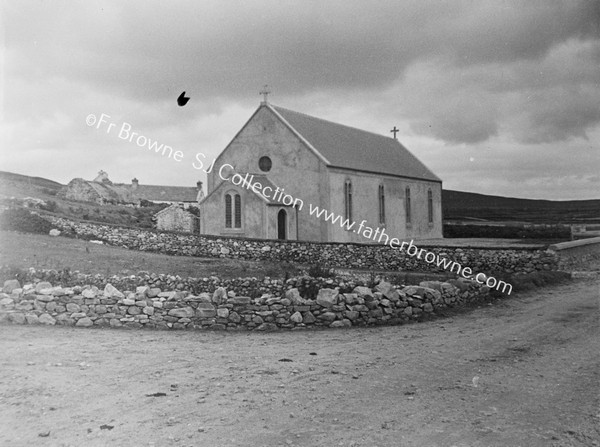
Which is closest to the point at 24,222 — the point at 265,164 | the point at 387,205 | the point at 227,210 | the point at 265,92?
the point at 227,210

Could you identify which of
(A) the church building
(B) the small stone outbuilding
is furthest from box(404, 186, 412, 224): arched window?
(B) the small stone outbuilding

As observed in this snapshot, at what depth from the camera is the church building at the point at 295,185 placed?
94.9 ft

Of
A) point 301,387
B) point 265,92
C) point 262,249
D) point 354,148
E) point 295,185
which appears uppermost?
point 265,92

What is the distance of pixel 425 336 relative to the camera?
1002 centimetres

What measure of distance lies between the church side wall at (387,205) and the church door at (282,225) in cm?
267

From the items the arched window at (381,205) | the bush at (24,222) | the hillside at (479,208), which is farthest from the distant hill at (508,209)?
the bush at (24,222)

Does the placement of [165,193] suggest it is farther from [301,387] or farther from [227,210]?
[301,387]

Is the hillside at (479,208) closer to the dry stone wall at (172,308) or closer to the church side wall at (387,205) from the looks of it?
the church side wall at (387,205)

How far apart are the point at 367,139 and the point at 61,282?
3105 centimetres

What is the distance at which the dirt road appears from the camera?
5316mm

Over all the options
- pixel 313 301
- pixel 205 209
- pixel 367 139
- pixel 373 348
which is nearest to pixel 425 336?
pixel 373 348

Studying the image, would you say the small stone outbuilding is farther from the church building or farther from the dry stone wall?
the dry stone wall

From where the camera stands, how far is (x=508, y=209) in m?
68.2

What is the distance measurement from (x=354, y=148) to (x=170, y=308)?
2629 cm
